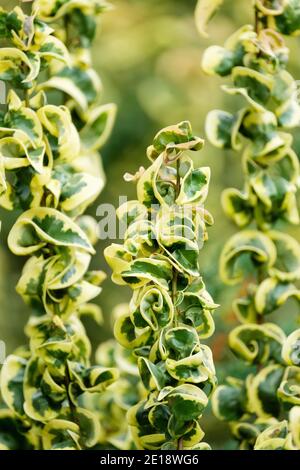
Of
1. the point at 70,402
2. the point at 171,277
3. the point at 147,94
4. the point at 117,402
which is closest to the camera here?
the point at 171,277

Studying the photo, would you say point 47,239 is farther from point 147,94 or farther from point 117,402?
point 147,94

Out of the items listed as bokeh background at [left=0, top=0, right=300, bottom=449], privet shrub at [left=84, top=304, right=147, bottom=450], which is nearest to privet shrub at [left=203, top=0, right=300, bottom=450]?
privet shrub at [left=84, top=304, right=147, bottom=450]

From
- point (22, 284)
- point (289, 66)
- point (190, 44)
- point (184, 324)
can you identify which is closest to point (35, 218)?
point (22, 284)

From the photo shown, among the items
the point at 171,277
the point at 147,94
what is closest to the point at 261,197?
the point at 171,277

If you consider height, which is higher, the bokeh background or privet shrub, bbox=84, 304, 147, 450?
the bokeh background

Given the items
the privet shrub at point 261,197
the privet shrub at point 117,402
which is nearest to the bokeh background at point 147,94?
the privet shrub at point 117,402

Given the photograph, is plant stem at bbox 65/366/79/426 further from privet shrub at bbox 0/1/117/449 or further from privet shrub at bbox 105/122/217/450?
privet shrub at bbox 105/122/217/450
